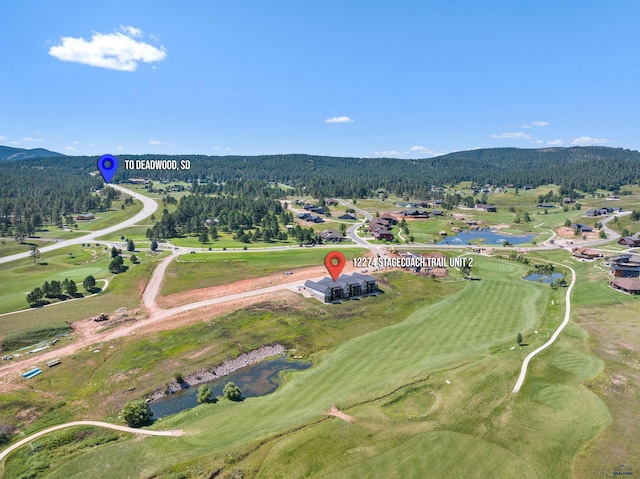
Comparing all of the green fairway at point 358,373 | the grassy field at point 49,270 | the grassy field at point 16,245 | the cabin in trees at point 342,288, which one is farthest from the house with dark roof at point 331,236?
the grassy field at point 16,245

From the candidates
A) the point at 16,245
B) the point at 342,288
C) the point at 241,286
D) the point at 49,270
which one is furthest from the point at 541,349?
the point at 16,245

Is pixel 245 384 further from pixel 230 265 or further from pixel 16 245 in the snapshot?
pixel 16 245

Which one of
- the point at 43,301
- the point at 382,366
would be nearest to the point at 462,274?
the point at 382,366

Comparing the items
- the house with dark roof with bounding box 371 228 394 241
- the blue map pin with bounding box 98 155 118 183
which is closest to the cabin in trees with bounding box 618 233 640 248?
the house with dark roof with bounding box 371 228 394 241

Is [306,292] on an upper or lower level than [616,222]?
lower

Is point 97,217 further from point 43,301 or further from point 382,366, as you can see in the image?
point 382,366

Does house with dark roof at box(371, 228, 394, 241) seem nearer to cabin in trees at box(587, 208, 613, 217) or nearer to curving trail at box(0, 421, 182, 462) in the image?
curving trail at box(0, 421, 182, 462)
